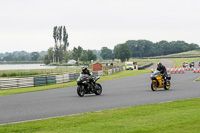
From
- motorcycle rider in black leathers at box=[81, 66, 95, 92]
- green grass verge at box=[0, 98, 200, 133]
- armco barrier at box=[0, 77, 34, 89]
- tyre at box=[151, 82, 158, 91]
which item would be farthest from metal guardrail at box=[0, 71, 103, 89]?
green grass verge at box=[0, 98, 200, 133]

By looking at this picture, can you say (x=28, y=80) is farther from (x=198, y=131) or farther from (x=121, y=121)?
(x=198, y=131)

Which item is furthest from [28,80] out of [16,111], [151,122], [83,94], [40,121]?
[151,122]

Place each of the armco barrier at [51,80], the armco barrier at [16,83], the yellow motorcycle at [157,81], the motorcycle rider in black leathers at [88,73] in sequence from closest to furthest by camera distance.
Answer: the motorcycle rider in black leathers at [88,73], the yellow motorcycle at [157,81], the armco barrier at [16,83], the armco barrier at [51,80]

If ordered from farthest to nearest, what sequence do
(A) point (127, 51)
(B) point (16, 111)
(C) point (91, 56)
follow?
(C) point (91, 56)
(A) point (127, 51)
(B) point (16, 111)

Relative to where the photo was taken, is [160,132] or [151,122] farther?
[151,122]

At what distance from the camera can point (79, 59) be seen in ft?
551

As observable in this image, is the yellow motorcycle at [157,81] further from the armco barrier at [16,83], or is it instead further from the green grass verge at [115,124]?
the armco barrier at [16,83]


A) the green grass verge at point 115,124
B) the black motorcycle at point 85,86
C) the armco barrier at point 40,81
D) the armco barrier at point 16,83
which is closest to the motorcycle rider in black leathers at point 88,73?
the black motorcycle at point 85,86

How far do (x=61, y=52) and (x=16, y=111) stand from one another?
139358 mm

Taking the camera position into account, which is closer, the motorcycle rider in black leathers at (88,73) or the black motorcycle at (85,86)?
the black motorcycle at (85,86)

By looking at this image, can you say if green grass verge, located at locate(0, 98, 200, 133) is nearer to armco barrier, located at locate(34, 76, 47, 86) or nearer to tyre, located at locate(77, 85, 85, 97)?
tyre, located at locate(77, 85, 85, 97)

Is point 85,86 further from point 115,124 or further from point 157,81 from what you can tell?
point 115,124

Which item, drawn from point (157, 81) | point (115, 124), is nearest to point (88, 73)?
point (157, 81)

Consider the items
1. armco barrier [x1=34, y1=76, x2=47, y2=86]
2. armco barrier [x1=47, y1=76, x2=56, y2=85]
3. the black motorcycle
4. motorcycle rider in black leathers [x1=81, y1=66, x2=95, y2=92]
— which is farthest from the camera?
armco barrier [x1=47, y1=76, x2=56, y2=85]
